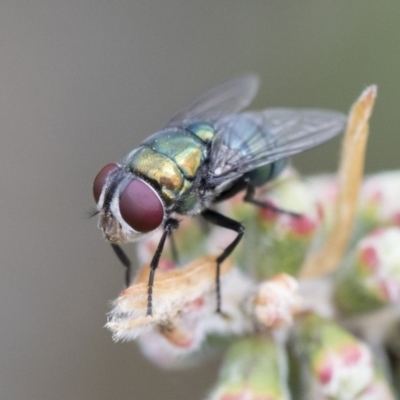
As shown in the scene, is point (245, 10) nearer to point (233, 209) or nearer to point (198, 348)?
point (233, 209)

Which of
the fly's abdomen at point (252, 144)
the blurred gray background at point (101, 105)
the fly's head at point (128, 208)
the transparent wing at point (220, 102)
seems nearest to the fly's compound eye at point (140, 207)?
the fly's head at point (128, 208)

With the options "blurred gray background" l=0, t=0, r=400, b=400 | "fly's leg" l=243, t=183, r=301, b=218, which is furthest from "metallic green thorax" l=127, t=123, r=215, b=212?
"blurred gray background" l=0, t=0, r=400, b=400

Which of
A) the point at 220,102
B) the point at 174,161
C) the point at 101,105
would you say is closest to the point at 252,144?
the point at 174,161

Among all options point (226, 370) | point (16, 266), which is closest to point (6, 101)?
point (16, 266)

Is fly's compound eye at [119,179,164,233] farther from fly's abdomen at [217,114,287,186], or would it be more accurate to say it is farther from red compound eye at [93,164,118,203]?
fly's abdomen at [217,114,287,186]

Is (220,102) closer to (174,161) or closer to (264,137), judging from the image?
(264,137)
